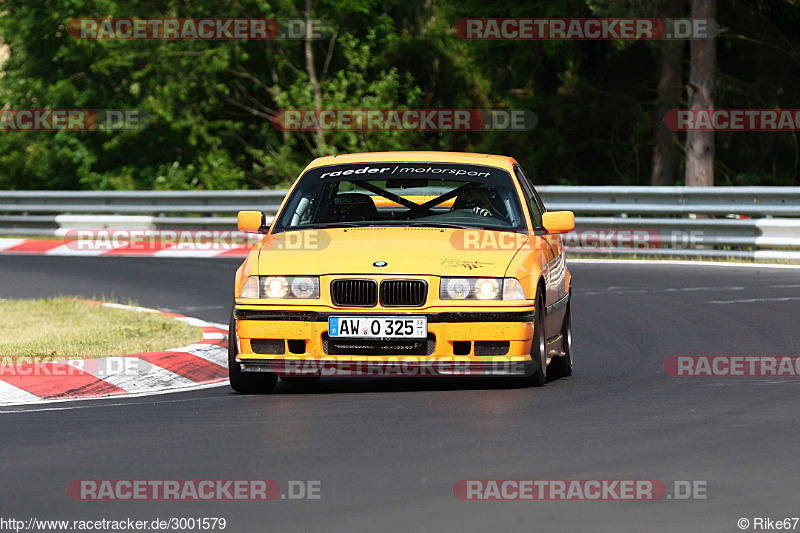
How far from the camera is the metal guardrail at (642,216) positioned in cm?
1981

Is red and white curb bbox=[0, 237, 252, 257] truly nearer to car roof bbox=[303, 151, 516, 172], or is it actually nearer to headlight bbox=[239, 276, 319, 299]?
car roof bbox=[303, 151, 516, 172]

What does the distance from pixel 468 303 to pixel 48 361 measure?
10.4 ft

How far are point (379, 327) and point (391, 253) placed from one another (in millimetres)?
459

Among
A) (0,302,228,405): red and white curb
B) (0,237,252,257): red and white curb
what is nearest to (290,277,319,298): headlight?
(0,302,228,405): red and white curb

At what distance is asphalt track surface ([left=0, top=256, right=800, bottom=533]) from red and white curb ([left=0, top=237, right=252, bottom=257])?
1169 cm

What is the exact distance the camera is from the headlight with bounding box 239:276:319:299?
870 centimetres

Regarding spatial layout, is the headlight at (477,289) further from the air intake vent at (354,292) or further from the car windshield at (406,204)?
the car windshield at (406,204)

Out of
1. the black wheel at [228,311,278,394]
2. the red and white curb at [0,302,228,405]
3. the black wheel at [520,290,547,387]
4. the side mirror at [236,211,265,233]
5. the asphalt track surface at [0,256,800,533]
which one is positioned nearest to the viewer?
the asphalt track surface at [0,256,800,533]

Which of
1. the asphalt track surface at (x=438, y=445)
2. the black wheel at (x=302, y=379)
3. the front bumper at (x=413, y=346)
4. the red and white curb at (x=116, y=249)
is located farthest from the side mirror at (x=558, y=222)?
the red and white curb at (x=116, y=249)

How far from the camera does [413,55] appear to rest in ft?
109

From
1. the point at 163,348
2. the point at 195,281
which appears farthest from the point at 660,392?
the point at 195,281

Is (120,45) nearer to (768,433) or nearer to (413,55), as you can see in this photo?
(413,55)

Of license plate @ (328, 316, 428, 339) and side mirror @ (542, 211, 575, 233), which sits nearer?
license plate @ (328, 316, 428, 339)

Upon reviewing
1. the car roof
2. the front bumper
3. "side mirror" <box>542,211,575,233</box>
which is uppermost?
the car roof
